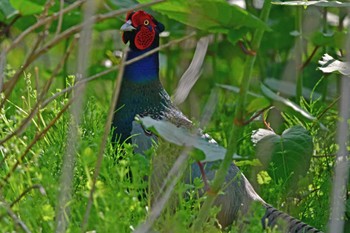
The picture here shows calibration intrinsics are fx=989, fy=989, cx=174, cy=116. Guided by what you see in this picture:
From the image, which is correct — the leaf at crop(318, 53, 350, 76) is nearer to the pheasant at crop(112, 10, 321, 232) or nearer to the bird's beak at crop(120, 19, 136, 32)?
the pheasant at crop(112, 10, 321, 232)

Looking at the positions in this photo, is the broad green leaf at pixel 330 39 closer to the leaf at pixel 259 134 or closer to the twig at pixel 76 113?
the leaf at pixel 259 134

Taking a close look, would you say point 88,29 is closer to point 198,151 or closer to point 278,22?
point 198,151

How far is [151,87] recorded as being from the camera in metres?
2.51

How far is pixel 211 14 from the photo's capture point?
161cm

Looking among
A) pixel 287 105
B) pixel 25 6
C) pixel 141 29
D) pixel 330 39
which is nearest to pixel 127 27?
pixel 141 29

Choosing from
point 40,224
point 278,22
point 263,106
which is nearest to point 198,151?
point 263,106

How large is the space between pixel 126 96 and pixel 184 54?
1.11m

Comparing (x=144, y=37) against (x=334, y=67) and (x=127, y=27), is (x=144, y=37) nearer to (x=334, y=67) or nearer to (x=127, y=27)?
(x=127, y=27)

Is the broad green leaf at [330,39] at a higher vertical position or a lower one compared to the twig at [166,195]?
higher

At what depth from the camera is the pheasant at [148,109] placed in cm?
218

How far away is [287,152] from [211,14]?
745 mm

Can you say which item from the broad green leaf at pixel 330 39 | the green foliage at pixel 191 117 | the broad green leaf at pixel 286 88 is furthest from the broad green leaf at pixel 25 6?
the broad green leaf at pixel 286 88

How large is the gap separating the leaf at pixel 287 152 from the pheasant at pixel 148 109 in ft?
0.27

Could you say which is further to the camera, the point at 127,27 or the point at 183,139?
the point at 127,27
